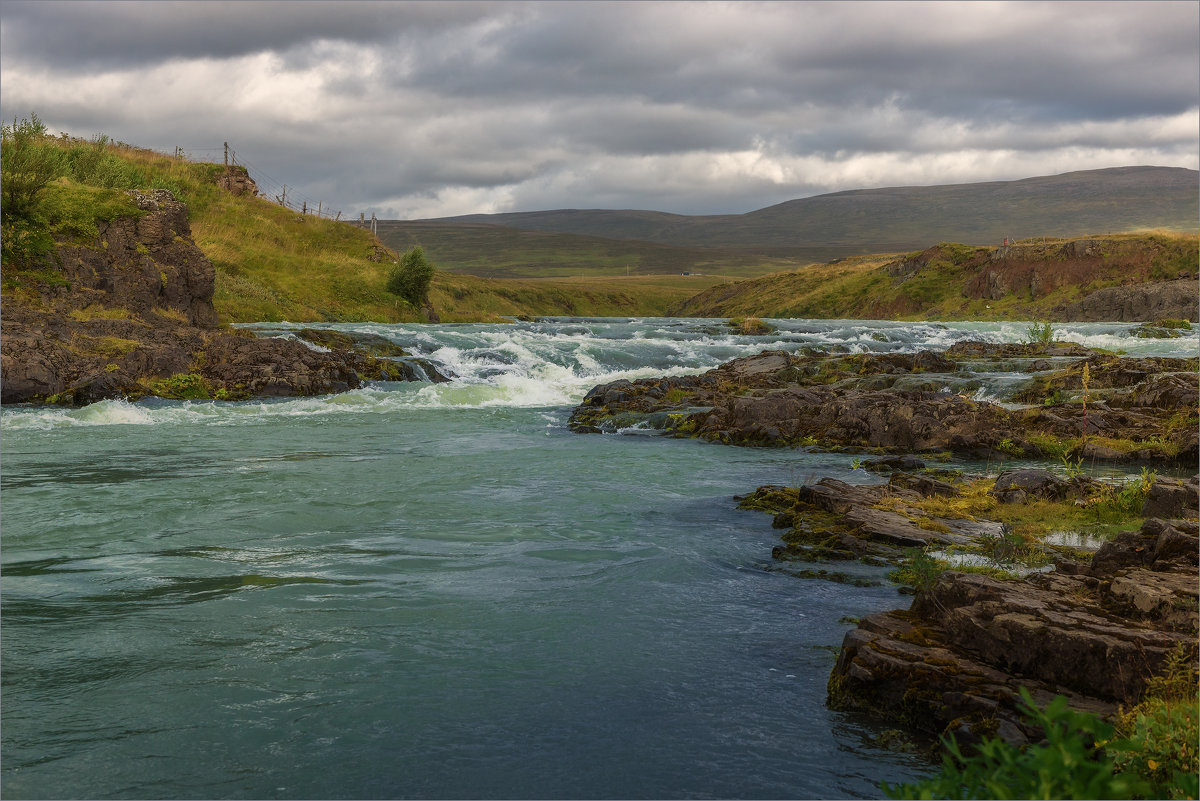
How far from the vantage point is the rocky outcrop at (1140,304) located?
222ft

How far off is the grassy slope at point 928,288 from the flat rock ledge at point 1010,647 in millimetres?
74331

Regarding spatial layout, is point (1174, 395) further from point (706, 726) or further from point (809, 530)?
point (706, 726)

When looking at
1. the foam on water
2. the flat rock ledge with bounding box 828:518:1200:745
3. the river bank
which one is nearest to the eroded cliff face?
the foam on water

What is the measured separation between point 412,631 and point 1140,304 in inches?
2966

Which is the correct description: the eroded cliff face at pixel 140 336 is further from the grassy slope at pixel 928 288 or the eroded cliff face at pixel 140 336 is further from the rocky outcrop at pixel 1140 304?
the grassy slope at pixel 928 288

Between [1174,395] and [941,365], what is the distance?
9.93m

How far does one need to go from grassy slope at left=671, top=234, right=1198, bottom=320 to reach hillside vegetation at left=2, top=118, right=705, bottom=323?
4079 cm

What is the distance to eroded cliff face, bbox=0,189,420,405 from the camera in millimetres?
26625

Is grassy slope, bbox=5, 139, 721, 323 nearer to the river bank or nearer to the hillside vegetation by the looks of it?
the hillside vegetation

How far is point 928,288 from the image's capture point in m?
93.1

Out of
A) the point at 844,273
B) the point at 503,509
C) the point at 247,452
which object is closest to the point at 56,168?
the point at 247,452

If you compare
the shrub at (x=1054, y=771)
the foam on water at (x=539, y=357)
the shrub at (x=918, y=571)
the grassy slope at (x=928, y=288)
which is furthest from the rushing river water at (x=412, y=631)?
the grassy slope at (x=928, y=288)

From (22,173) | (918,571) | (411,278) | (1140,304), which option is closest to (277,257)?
(411,278)

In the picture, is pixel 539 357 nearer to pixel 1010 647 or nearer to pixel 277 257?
pixel 277 257
